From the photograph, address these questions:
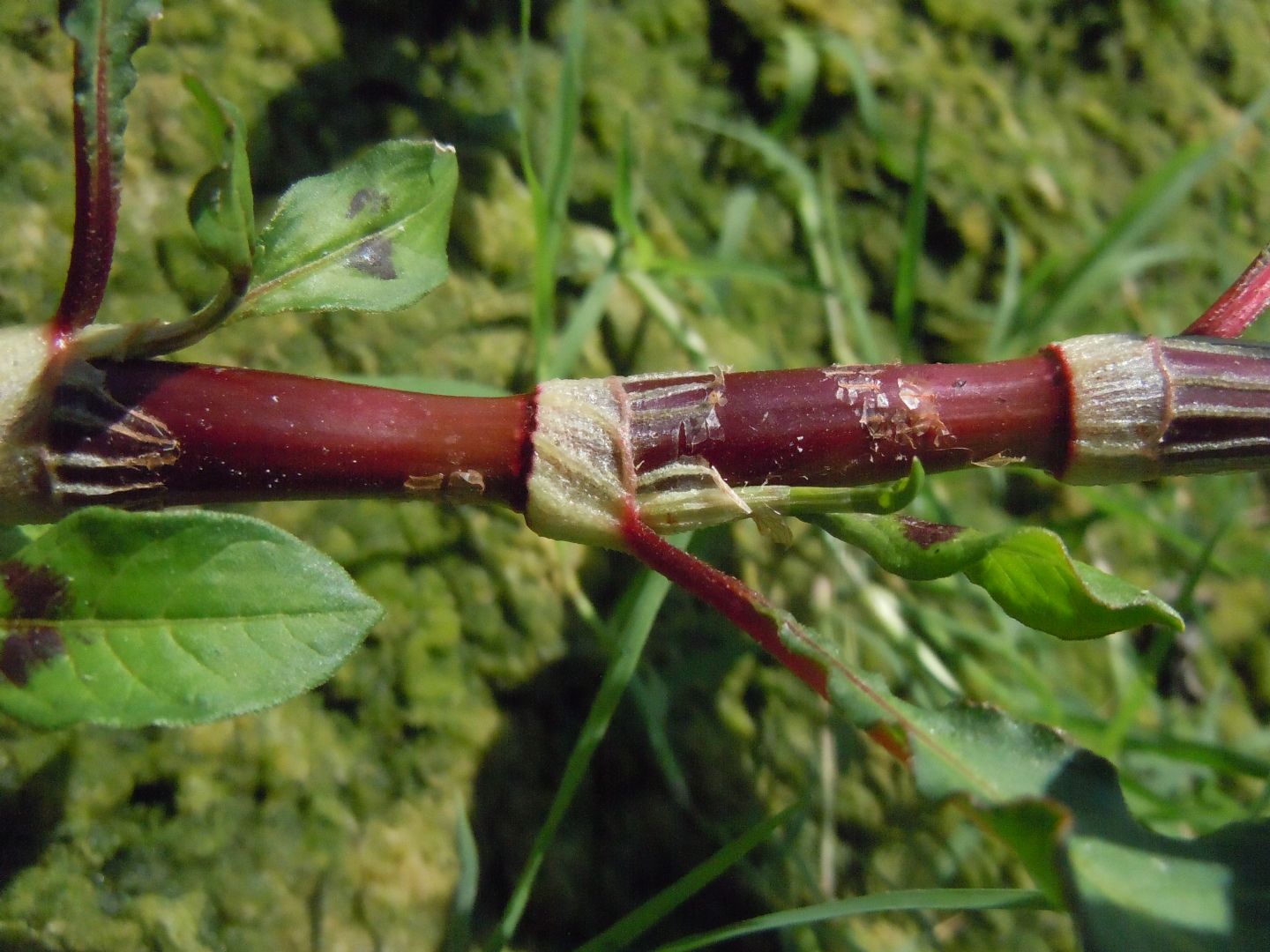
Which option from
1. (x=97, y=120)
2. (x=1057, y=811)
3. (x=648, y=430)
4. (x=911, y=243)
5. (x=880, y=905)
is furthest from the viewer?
(x=911, y=243)

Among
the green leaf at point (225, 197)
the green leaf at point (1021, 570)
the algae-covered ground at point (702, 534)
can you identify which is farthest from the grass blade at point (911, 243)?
the green leaf at point (225, 197)

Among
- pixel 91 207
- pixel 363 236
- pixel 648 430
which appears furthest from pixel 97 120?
pixel 648 430

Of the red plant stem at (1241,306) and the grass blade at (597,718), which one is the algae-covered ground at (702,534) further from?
the red plant stem at (1241,306)

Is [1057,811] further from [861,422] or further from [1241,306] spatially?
[1241,306]

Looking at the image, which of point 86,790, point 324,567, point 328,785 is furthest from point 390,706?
point 324,567

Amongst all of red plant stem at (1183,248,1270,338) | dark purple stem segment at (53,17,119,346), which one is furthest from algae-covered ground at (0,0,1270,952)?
red plant stem at (1183,248,1270,338)

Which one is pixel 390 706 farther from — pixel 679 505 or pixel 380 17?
pixel 380 17

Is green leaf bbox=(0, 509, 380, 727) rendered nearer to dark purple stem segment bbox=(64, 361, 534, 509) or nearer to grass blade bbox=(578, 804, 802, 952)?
dark purple stem segment bbox=(64, 361, 534, 509)
